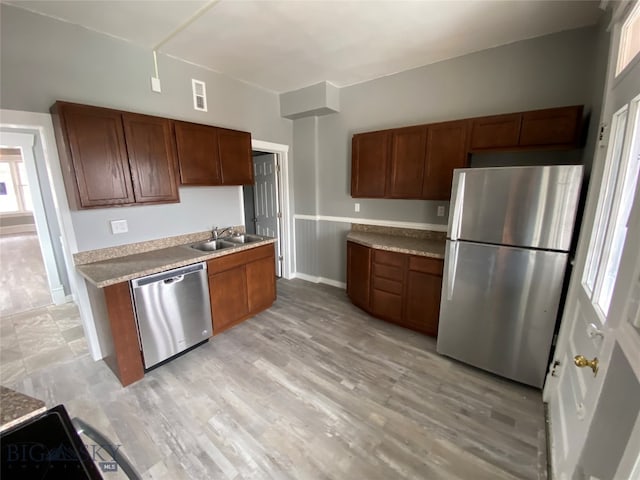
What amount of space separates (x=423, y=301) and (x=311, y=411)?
1516mm

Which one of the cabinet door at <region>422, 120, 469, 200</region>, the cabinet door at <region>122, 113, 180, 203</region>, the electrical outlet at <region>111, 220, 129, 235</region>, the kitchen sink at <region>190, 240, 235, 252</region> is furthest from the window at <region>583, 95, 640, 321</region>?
the electrical outlet at <region>111, 220, 129, 235</region>

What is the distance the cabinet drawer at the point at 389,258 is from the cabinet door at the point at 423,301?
0.54 ft

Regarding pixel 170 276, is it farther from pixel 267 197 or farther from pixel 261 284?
pixel 267 197

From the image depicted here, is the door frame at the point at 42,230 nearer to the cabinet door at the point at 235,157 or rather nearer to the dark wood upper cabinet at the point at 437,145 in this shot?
the cabinet door at the point at 235,157

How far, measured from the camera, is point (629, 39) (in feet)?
4.65

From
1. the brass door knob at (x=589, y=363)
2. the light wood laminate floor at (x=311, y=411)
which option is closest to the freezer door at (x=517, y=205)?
the brass door knob at (x=589, y=363)

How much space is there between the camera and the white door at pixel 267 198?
13.7 ft

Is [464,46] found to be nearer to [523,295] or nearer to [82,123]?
[523,295]

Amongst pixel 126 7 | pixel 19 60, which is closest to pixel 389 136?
pixel 126 7

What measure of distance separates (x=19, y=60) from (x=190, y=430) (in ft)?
9.56

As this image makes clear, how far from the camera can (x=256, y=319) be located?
319 cm

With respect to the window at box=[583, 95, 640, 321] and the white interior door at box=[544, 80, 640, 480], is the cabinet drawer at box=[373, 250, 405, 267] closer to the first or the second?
the white interior door at box=[544, 80, 640, 480]

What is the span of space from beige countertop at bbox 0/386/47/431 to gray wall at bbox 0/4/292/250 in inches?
75.0

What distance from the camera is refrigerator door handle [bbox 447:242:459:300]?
2.25 meters
